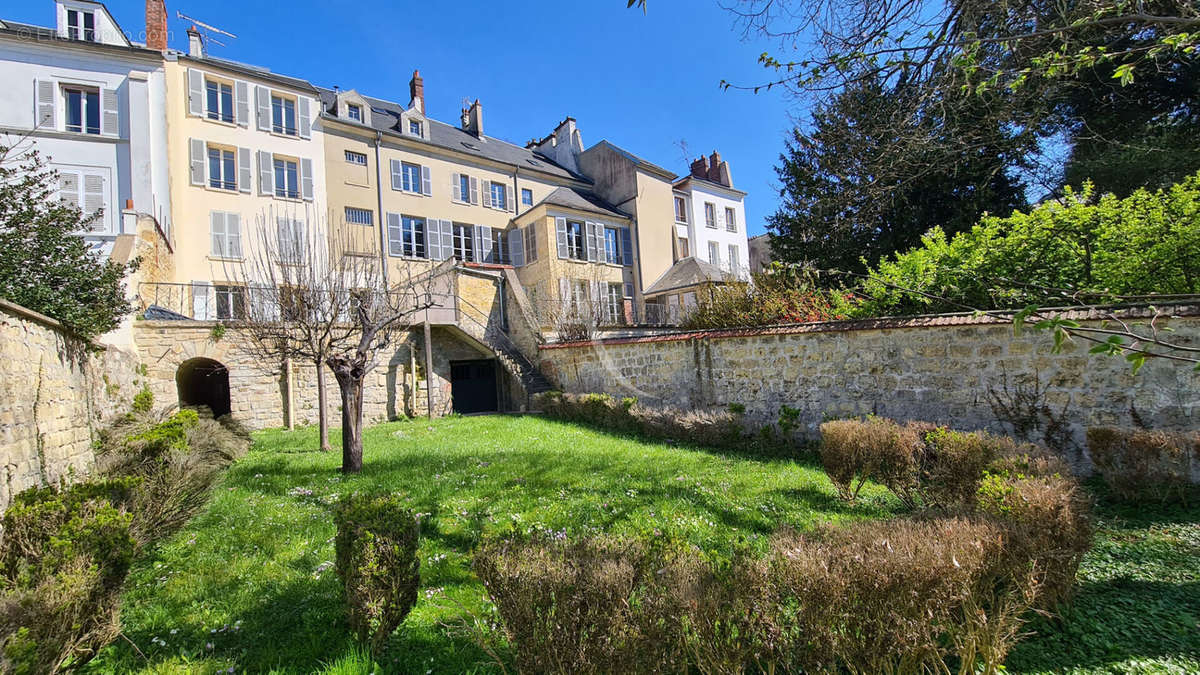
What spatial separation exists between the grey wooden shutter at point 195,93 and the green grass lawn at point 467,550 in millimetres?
15324

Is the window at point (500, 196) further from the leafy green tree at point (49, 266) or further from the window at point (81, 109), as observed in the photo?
the leafy green tree at point (49, 266)

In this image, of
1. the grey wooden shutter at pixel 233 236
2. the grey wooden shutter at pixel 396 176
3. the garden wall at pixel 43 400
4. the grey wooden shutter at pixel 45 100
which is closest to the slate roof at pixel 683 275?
the grey wooden shutter at pixel 396 176

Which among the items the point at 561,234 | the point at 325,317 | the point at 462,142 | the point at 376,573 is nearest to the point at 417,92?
the point at 462,142

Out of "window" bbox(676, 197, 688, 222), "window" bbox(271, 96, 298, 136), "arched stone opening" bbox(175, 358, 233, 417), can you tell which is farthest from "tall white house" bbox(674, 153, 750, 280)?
"arched stone opening" bbox(175, 358, 233, 417)

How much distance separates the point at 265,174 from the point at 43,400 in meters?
15.4

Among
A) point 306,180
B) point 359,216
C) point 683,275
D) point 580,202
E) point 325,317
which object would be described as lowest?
point 325,317

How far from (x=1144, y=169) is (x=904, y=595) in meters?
12.9

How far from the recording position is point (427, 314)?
584 inches

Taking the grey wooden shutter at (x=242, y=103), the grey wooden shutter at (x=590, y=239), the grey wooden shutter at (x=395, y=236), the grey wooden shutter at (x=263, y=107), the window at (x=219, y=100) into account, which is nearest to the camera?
the window at (x=219, y=100)

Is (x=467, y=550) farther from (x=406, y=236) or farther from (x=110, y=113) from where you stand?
(x=110, y=113)

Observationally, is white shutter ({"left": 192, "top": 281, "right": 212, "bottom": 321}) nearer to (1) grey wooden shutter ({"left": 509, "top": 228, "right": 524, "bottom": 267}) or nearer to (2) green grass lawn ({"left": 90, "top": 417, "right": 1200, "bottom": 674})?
(2) green grass lawn ({"left": 90, "top": 417, "right": 1200, "bottom": 674})

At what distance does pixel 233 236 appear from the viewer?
56.5 feet

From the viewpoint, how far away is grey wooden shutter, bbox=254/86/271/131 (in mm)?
18359

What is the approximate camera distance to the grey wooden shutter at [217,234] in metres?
17.0
